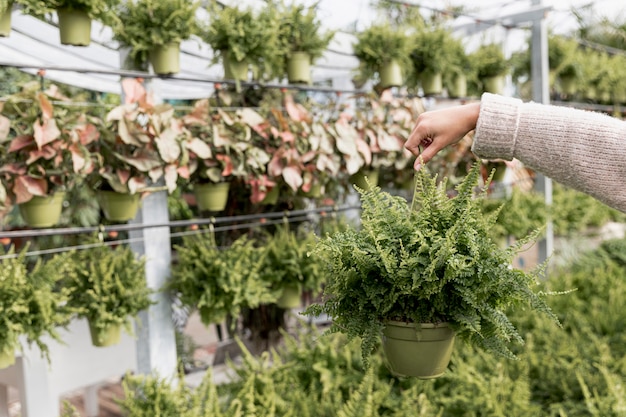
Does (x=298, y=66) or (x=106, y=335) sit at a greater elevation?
(x=298, y=66)

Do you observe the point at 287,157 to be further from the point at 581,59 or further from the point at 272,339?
the point at 581,59

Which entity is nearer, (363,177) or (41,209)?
(41,209)

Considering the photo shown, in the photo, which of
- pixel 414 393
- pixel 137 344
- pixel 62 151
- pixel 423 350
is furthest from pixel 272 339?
pixel 423 350

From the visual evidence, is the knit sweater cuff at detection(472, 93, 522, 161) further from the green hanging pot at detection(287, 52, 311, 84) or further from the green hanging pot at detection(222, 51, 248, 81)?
the green hanging pot at detection(287, 52, 311, 84)

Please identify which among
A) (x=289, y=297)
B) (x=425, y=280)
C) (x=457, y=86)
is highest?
(x=457, y=86)

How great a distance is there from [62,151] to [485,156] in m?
1.35

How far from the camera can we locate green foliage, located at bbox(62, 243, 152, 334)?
1.96 metres

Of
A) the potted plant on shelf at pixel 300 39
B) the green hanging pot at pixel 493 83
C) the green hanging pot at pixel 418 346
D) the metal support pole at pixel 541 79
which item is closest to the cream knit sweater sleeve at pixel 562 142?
the green hanging pot at pixel 418 346

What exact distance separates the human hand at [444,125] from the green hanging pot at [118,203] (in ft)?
4.14

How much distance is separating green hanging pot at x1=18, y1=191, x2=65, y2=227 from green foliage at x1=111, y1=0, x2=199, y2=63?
569mm

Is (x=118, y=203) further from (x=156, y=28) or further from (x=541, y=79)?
(x=541, y=79)

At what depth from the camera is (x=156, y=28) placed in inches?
82.2

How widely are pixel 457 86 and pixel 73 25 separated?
211cm

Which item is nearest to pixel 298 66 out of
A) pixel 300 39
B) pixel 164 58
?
pixel 300 39
